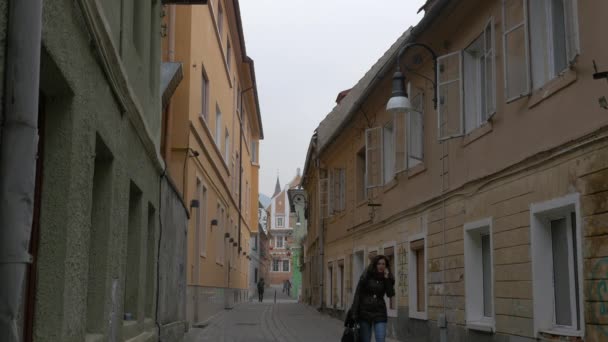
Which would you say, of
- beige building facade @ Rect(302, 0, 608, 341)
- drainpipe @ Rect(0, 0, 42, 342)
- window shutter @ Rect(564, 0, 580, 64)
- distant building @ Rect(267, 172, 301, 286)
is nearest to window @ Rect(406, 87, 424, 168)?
beige building facade @ Rect(302, 0, 608, 341)

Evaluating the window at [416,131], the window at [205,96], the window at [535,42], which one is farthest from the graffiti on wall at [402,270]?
the window at [535,42]

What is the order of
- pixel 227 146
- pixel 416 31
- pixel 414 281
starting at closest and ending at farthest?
pixel 416 31, pixel 414 281, pixel 227 146

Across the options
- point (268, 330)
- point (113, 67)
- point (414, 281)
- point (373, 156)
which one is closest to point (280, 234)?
point (268, 330)

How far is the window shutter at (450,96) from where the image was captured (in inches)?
479

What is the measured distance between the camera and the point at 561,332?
8.69 metres

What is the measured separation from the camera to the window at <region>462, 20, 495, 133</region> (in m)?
11.3

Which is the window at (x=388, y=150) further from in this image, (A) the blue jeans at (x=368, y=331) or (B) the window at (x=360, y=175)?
(A) the blue jeans at (x=368, y=331)

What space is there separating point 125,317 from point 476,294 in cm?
525

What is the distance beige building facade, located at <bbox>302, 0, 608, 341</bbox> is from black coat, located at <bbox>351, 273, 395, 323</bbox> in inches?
59.8

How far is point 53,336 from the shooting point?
5336 millimetres

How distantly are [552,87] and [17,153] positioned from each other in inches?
254

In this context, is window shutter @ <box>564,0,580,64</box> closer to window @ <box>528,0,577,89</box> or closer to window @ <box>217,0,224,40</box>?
window @ <box>528,0,577,89</box>

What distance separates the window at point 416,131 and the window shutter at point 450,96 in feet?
5.16

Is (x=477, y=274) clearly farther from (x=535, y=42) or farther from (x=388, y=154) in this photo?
(x=388, y=154)
